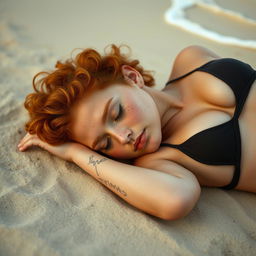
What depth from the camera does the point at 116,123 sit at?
6.72 feet

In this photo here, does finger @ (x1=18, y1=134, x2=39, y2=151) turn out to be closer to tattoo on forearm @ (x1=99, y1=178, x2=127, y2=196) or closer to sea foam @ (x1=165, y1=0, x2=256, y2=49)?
tattoo on forearm @ (x1=99, y1=178, x2=127, y2=196)

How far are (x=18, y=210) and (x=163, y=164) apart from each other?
966 mm

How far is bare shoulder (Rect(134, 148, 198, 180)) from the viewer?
196 cm

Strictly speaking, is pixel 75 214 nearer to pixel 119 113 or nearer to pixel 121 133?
pixel 121 133

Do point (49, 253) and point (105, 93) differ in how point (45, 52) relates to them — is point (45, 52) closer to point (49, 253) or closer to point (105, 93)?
point (105, 93)

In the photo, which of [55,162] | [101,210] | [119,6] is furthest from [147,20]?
[101,210]

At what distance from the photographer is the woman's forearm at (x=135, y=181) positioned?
1.80 m

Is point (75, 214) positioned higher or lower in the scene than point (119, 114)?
lower

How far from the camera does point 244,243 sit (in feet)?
6.02

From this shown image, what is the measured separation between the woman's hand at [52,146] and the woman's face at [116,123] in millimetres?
115

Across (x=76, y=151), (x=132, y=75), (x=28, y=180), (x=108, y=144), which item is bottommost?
(x=28, y=180)

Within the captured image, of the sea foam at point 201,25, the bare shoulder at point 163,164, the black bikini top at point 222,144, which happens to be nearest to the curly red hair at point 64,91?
the bare shoulder at point 163,164

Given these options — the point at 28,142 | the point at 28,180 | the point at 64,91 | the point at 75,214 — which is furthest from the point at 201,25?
the point at 75,214

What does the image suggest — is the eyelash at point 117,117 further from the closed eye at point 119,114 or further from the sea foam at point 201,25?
the sea foam at point 201,25
